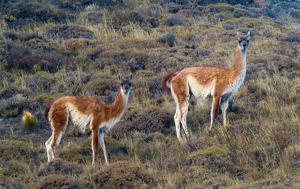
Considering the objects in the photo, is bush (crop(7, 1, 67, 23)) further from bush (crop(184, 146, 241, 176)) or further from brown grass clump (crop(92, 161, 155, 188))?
bush (crop(184, 146, 241, 176))

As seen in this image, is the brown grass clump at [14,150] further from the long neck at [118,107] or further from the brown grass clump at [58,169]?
the long neck at [118,107]

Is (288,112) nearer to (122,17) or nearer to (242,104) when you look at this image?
(242,104)

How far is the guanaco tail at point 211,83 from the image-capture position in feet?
31.9

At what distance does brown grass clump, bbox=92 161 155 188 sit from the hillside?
2cm

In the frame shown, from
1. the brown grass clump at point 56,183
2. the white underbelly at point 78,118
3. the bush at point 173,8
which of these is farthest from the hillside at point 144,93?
the white underbelly at point 78,118

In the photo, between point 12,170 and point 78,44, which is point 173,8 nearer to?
point 78,44

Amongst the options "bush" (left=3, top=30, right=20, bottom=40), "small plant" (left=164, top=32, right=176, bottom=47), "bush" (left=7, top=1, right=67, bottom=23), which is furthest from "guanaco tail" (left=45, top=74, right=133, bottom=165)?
"bush" (left=7, top=1, right=67, bottom=23)

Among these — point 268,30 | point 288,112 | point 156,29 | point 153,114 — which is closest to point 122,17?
point 156,29

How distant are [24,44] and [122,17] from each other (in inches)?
269

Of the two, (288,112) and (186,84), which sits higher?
(186,84)

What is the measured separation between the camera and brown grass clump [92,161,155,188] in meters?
6.89

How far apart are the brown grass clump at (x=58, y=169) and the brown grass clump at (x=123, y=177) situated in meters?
0.64

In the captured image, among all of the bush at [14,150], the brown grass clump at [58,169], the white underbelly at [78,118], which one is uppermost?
the white underbelly at [78,118]

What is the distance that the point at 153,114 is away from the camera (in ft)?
36.5
